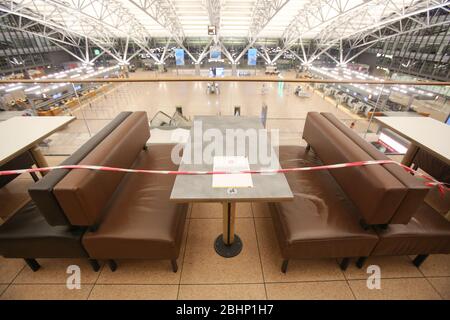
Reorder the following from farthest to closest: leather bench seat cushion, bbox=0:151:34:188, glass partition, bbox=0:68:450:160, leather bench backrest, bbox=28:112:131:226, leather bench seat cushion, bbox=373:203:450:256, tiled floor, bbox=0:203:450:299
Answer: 1. glass partition, bbox=0:68:450:160
2. leather bench seat cushion, bbox=0:151:34:188
3. tiled floor, bbox=0:203:450:299
4. leather bench seat cushion, bbox=373:203:450:256
5. leather bench backrest, bbox=28:112:131:226

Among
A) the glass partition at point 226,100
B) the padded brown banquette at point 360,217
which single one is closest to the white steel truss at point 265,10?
the glass partition at point 226,100

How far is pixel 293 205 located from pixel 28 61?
2917 centimetres

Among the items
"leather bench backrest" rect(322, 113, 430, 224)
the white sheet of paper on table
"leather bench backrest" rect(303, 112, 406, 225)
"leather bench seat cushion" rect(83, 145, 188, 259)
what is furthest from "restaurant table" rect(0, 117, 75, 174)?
"leather bench backrest" rect(322, 113, 430, 224)

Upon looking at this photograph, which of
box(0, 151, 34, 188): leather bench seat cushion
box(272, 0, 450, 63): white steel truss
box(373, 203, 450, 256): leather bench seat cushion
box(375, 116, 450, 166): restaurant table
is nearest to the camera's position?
box(373, 203, 450, 256): leather bench seat cushion

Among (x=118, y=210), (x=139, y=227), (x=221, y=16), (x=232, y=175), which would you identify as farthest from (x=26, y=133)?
(x=221, y=16)

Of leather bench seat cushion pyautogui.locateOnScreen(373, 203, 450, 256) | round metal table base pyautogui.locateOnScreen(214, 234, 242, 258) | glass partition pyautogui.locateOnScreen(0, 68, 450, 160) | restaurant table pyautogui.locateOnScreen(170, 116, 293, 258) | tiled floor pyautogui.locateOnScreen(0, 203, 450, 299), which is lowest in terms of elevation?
glass partition pyautogui.locateOnScreen(0, 68, 450, 160)

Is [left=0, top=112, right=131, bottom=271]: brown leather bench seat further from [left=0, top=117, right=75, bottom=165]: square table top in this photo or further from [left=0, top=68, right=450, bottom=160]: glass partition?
[left=0, top=68, right=450, bottom=160]: glass partition

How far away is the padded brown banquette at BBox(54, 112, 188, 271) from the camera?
1313 mm

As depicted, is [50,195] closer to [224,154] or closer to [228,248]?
[224,154]

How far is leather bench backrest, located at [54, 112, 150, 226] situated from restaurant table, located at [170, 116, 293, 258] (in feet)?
1.81

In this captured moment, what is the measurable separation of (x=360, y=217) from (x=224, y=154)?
1.16 metres

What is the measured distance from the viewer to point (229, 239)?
188cm

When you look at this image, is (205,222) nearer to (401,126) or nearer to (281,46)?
(401,126)
